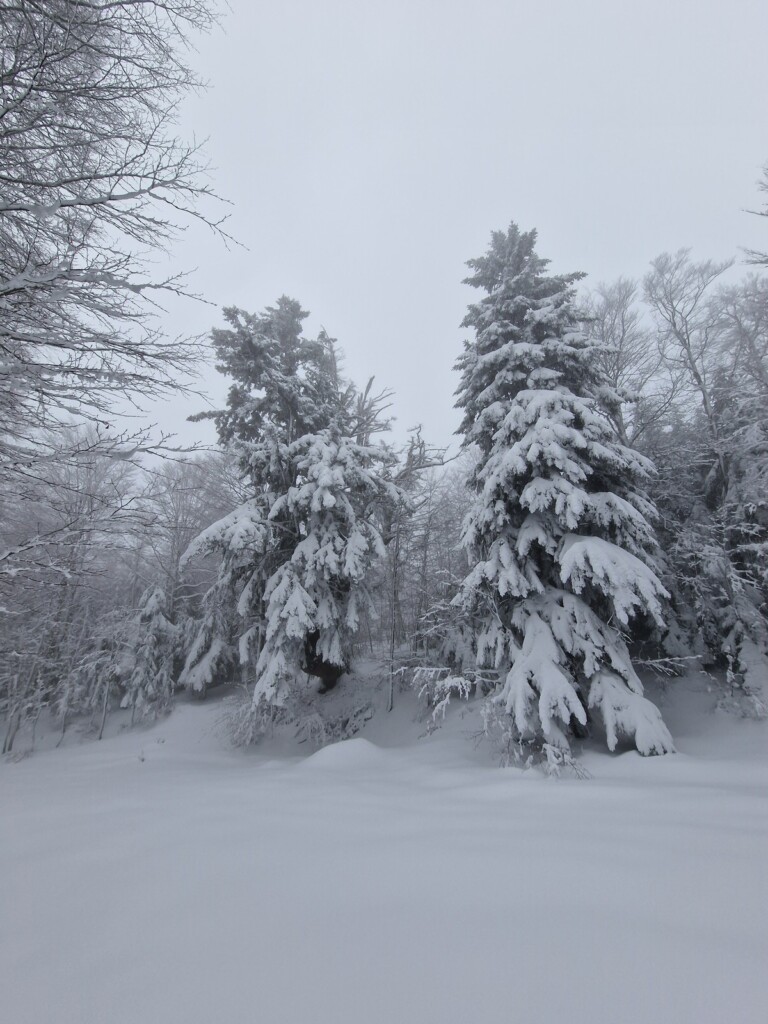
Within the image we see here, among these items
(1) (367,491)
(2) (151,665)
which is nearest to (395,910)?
(1) (367,491)

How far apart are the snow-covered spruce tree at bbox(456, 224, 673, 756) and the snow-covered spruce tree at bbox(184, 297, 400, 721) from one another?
130 inches

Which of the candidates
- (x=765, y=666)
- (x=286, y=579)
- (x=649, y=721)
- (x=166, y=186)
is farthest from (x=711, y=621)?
(x=166, y=186)

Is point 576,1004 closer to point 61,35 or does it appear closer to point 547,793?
point 547,793

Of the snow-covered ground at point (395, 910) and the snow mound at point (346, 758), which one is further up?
the snow-covered ground at point (395, 910)

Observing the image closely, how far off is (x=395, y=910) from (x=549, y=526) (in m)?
6.40

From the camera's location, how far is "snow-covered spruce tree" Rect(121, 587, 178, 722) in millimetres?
16062

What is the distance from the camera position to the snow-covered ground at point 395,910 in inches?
60.9

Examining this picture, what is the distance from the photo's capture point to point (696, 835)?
2752 mm

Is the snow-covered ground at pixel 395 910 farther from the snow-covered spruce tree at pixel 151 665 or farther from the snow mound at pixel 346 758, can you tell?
the snow-covered spruce tree at pixel 151 665

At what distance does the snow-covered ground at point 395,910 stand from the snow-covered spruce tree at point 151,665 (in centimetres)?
1334

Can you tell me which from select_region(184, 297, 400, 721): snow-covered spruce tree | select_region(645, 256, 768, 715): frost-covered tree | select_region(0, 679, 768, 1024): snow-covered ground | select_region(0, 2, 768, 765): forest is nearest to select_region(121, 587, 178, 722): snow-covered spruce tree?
select_region(0, 2, 768, 765): forest

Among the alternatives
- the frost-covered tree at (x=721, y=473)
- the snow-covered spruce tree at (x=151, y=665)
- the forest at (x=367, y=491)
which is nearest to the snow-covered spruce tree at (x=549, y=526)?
the forest at (x=367, y=491)

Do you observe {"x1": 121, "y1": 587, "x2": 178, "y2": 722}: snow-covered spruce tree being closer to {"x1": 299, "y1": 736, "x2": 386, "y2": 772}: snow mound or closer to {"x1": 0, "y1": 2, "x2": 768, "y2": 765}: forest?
{"x1": 0, "y1": 2, "x2": 768, "y2": 765}: forest

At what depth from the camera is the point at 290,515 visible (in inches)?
432
